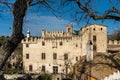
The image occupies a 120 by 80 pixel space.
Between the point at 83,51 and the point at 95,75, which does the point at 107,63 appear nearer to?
the point at 95,75

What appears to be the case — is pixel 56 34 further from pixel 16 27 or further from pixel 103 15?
pixel 16 27

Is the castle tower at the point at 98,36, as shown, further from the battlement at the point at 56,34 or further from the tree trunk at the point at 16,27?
the tree trunk at the point at 16,27

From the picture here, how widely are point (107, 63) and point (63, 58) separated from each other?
48.3 m

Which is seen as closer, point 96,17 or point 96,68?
point 96,17

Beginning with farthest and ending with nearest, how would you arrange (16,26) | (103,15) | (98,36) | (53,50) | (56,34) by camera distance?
(56,34), (53,50), (98,36), (103,15), (16,26)

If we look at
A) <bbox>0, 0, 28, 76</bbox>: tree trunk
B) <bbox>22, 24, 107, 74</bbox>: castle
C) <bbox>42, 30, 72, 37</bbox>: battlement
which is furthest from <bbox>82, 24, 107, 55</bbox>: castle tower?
<bbox>0, 0, 28, 76</bbox>: tree trunk

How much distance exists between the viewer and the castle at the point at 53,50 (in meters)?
66.3

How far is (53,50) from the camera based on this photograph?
6819 cm

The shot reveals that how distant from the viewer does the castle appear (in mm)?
66312

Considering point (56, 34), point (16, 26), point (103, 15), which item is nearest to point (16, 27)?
point (16, 26)

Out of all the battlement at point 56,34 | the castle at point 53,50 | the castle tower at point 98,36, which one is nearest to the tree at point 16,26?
the castle tower at point 98,36

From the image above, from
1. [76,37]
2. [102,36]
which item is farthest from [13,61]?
[102,36]

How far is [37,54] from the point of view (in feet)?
226

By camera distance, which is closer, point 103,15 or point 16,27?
point 16,27
